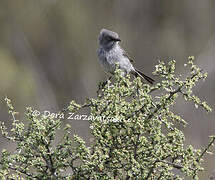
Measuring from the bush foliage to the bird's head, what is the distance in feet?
8.16

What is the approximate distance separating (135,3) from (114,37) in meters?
9.46

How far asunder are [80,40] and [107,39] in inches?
358

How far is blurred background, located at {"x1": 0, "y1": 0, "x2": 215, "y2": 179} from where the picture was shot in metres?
12.6

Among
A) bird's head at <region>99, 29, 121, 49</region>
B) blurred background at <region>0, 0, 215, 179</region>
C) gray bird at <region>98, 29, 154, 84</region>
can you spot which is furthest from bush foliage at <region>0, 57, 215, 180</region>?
blurred background at <region>0, 0, 215, 179</region>

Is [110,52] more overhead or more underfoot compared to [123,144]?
more overhead

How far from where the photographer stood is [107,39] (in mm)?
5129

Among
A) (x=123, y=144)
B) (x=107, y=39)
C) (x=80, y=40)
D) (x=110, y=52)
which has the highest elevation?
(x=80, y=40)

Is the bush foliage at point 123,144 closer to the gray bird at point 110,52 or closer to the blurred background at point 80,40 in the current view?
the gray bird at point 110,52

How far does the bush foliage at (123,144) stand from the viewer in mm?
2447

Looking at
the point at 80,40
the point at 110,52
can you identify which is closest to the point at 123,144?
the point at 110,52

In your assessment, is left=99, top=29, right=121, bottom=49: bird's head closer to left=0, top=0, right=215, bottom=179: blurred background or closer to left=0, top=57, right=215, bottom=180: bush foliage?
left=0, top=57, right=215, bottom=180: bush foliage

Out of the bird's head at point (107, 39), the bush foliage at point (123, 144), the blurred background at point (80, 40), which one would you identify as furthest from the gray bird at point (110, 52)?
the blurred background at point (80, 40)

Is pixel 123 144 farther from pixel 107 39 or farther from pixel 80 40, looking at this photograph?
pixel 80 40

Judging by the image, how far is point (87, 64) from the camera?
13508 mm
